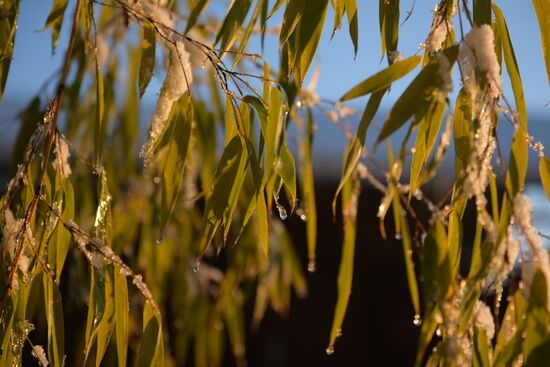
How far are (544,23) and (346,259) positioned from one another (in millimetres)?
354

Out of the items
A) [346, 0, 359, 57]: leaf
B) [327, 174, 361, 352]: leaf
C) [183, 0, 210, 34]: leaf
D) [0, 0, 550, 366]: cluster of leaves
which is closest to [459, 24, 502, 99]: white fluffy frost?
[0, 0, 550, 366]: cluster of leaves

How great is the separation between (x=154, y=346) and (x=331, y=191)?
1877mm

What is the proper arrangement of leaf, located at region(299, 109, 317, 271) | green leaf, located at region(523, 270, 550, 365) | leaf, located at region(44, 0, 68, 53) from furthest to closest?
leaf, located at region(299, 109, 317, 271), leaf, located at region(44, 0, 68, 53), green leaf, located at region(523, 270, 550, 365)

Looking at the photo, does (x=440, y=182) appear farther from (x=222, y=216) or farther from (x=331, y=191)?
(x=222, y=216)

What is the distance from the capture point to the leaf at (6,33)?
613mm

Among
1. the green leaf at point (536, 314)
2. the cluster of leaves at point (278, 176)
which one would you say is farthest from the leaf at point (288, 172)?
the green leaf at point (536, 314)

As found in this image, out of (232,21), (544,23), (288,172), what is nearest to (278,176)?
(288,172)

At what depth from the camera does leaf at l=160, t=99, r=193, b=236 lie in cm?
59

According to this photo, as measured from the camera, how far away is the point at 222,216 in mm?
584

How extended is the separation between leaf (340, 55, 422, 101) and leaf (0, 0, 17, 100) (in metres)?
0.32

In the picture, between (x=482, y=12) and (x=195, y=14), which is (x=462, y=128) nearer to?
(x=482, y=12)

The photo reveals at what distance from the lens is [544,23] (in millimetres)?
538

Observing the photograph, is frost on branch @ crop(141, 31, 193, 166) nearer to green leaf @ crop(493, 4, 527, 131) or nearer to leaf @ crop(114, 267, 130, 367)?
leaf @ crop(114, 267, 130, 367)

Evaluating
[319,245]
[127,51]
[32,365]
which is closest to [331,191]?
[319,245]
